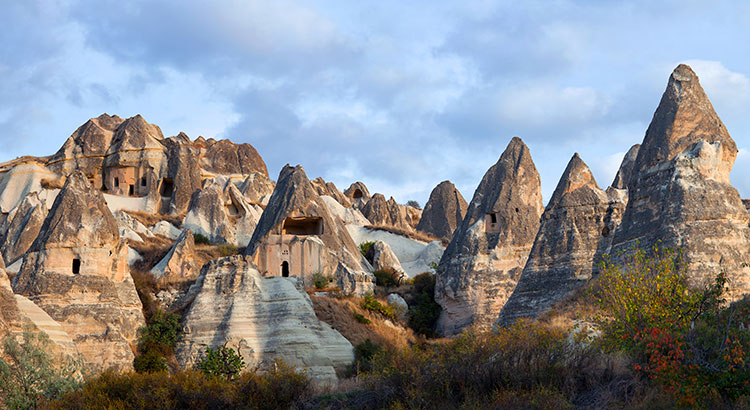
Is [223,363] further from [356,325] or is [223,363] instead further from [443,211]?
[443,211]

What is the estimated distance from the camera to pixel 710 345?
1318 cm

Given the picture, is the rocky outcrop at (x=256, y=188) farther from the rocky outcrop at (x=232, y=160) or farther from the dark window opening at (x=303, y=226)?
the dark window opening at (x=303, y=226)

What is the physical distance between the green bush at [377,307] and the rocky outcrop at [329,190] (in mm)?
32715

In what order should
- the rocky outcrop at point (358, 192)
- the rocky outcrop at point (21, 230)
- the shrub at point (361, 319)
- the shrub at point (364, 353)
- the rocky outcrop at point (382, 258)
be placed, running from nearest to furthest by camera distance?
the shrub at point (364, 353)
the shrub at point (361, 319)
the rocky outcrop at point (382, 258)
the rocky outcrop at point (21, 230)
the rocky outcrop at point (358, 192)

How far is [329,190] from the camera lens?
6525cm

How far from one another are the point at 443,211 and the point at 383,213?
12.8ft

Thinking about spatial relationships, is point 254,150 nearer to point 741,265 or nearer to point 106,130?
point 106,130

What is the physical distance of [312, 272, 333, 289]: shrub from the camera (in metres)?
31.7

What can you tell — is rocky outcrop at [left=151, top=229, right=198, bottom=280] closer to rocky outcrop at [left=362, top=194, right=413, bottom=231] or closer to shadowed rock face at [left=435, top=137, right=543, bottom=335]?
shadowed rock face at [left=435, top=137, right=543, bottom=335]

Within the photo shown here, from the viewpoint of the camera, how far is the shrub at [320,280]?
31656 mm

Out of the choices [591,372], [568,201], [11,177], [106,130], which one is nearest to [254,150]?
[106,130]

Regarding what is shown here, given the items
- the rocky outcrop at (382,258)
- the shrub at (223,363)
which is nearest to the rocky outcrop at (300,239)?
the rocky outcrop at (382,258)

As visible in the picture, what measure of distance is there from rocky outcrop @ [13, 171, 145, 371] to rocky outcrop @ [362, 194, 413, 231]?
33944mm

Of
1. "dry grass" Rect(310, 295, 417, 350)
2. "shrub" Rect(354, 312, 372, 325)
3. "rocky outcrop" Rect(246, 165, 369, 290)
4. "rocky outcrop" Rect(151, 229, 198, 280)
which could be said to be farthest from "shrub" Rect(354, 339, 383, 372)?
"rocky outcrop" Rect(151, 229, 198, 280)
